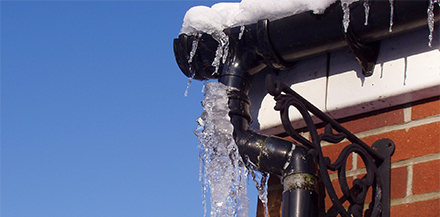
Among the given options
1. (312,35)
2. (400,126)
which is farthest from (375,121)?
(312,35)

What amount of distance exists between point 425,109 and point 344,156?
41 cm

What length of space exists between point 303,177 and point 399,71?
54 cm

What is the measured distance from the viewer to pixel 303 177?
2049 millimetres

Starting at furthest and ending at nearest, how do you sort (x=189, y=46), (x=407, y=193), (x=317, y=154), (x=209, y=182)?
(x=189, y=46) < (x=209, y=182) < (x=407, y=193) < (x=317, y=154)

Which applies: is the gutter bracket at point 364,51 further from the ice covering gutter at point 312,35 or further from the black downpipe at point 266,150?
the black downpipe at point 266,150

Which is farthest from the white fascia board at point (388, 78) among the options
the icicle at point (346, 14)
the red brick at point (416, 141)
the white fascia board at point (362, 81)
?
the icicle at point (346, 14)

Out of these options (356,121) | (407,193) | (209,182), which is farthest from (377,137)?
(209,182)

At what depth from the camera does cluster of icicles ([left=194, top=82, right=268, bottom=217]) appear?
215 cm

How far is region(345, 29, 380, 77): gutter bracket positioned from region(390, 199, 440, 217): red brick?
52 centimetres

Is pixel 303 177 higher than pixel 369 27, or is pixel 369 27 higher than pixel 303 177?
pixel 369 27

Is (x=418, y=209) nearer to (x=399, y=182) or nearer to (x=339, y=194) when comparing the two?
(x=399, y=182)

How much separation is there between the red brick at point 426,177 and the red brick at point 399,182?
4 centimetres

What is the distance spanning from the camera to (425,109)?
2104 mm

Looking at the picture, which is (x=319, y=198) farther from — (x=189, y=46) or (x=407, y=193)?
(x=189, y=46)
